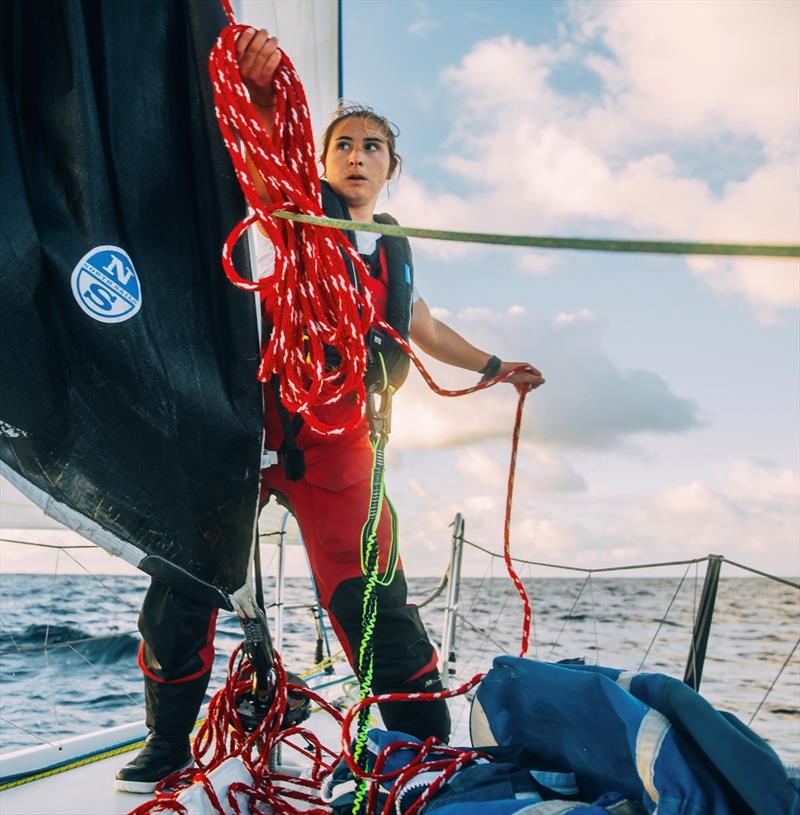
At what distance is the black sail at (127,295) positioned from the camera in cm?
142

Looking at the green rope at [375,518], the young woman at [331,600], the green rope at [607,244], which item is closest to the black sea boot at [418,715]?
the young woman at [331,600]

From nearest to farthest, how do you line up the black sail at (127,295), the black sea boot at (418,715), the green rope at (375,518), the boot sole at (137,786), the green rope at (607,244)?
the green rope at (607,244) → the black sail at (127,295) → the green rope at (375,518) → the black sea boot at (418,715) → the boot sole at (137,786)

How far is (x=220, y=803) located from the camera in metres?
1.41

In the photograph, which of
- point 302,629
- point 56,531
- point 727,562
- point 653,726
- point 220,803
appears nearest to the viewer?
point 653,726

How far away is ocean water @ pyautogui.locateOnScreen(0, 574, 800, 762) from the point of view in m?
5.13

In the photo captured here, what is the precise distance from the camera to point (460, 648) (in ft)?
39.9

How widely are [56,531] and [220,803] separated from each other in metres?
2.16

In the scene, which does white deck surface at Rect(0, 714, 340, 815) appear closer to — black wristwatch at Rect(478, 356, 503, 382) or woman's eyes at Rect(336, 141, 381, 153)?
black wristwatch at Rect(478, 356, 503, 382)

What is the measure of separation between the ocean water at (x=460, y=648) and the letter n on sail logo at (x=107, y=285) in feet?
3.64

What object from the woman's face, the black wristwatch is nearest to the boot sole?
the black wristwatch

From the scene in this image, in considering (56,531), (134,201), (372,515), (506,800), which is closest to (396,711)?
(372,515)

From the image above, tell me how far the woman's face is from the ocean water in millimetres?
1186

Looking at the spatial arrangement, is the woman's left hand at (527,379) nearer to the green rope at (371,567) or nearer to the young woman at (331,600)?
the young woman at (331,600)

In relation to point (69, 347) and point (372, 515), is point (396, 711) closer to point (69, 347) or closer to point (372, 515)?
point (372, 515)
